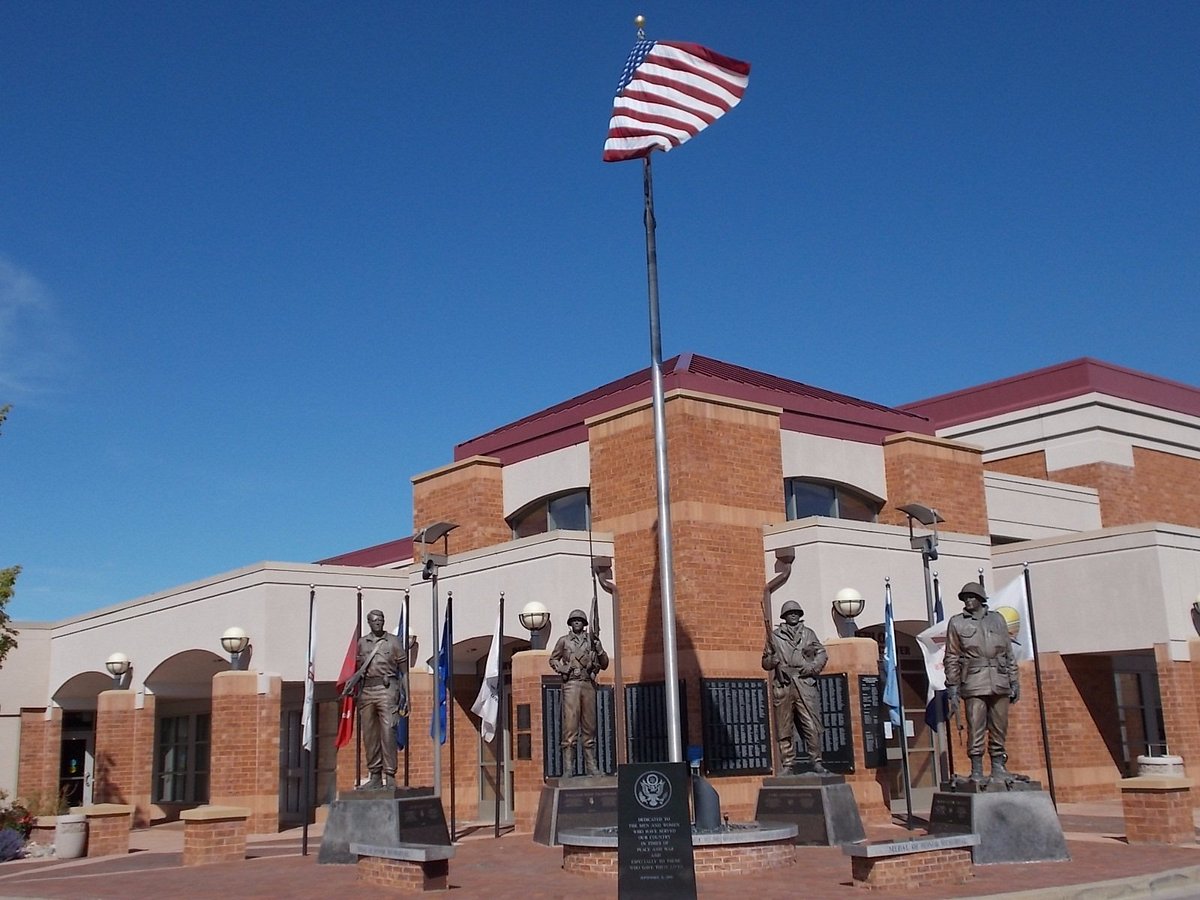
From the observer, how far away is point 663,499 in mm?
15070

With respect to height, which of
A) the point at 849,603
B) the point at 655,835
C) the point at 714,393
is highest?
the point at 714,393

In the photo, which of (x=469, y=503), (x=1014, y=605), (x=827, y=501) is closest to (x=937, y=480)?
(x=827, y=501)

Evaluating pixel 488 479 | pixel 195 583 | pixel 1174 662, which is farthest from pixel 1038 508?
pixel 195 583

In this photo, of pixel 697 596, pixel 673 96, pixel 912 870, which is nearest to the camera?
pixel 912 870

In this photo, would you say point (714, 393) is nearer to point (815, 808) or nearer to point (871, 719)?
point (871, 719)

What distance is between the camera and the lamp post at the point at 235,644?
899 inches

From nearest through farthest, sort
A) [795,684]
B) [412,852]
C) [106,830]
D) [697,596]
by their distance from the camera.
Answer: [412,852] → [795,684] → [106,830] → [697,596]

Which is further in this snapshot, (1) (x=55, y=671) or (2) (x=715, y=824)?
(1) (x=55, y=671)

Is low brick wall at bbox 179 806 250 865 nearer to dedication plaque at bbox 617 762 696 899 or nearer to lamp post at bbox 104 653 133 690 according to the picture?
dedication plaque at bbox 617 762 696 899

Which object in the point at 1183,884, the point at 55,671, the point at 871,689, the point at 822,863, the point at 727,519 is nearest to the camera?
the point at 1183,884

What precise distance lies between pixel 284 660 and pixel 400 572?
3.27 meters

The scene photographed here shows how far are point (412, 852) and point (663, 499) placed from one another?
4.88 metres

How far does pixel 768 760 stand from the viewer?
21.3 meters

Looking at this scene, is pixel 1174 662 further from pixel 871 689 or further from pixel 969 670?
pixel 969 670
